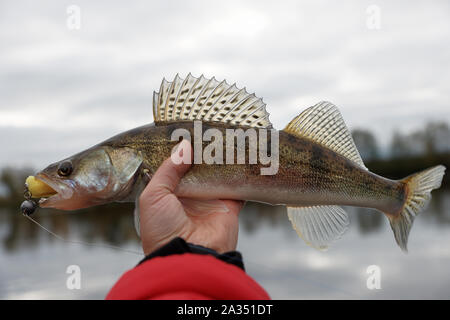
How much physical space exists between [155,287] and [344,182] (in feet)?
8.30

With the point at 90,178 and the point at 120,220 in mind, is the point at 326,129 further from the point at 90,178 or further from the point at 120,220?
the point at 120,220

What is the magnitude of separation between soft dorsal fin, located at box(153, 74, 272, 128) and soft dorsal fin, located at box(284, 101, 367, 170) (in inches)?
15.9

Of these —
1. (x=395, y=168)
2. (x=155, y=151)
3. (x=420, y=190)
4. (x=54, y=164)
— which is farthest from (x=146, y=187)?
(x=395, y=168)

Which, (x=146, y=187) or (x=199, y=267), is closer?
(x=199, y=267)

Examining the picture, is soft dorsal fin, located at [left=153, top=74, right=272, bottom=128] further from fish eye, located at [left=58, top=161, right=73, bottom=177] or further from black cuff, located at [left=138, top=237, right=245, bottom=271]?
black cuff, located at [left=138, top=237, right=245, bottom=271]

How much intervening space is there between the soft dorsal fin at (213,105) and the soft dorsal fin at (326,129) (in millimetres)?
404

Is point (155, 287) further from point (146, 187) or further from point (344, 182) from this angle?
point (344, 182)

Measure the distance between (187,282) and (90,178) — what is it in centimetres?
207

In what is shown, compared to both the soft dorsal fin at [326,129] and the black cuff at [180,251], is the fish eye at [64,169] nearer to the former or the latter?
the black cuff at [180,251]

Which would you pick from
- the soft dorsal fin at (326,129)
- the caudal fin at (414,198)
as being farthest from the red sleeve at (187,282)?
the caudal fin at (414,198)

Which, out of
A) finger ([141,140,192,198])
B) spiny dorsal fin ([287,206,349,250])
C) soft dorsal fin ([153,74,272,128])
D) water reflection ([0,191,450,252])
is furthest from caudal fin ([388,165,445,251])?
water reflection ([0,191,450,252])

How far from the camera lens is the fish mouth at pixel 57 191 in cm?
376

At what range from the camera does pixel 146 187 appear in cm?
353
